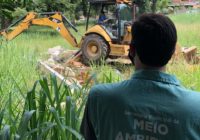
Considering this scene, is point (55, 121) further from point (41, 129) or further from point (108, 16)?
point (108, 16)

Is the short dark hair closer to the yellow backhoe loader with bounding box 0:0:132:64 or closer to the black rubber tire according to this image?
the yellow backhoe loader with bounding box 0:0:132:64

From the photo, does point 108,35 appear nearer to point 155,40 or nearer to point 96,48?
point 96,48

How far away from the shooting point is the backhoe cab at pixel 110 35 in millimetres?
11422

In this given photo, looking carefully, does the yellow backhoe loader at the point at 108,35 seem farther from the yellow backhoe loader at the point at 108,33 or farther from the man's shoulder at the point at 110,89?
the man's shoulder at the point at 110,89

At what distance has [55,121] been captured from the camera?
2576 mm

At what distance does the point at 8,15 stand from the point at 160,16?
51.6 inches

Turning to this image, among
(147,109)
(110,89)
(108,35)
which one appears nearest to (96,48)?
(108,35)

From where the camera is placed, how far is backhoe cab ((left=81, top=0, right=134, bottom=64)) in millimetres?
11422

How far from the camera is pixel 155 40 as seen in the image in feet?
5.42

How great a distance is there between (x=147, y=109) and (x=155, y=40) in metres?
0.25

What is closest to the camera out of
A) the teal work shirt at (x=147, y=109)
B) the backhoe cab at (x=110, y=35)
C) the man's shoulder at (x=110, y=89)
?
the teal work shirt at (x=147, y=109)

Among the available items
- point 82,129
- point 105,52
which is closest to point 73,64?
point 105,52

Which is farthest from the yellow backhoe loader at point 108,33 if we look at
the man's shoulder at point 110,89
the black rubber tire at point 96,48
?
the man's shoulder at point 110,89

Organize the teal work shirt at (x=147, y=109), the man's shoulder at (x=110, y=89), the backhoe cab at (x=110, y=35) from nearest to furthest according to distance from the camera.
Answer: the teal work shirt at (x=147, y=109), the man's shoulder at (x=110, y=89), the backhoe cab at (x=110, y=35)
